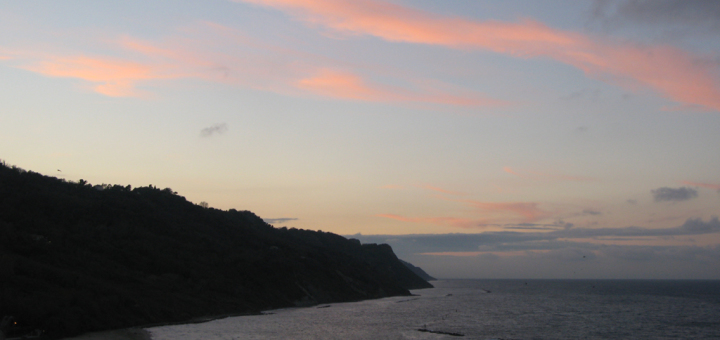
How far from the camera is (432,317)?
9725 cm

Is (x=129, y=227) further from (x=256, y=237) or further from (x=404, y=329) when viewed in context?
(x=404, y=329)

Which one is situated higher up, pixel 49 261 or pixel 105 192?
pixel 105 192

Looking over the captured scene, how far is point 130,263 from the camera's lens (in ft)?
318

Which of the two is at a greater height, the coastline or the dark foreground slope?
the dark foreground slope

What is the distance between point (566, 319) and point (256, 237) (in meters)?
92.3

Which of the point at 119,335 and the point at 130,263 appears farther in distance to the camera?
the point at 130,263

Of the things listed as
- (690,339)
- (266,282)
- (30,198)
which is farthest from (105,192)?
(690,339)

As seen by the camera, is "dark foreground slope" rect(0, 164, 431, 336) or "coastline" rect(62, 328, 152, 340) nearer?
"coastline" rect(62, 328, 152, 340)

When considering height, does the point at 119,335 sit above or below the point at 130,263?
below

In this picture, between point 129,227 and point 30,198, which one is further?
point 129,227

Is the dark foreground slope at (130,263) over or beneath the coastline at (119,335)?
over

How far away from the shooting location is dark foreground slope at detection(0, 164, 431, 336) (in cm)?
6241

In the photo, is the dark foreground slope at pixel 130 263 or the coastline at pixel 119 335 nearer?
the coastline at pixel 119 335

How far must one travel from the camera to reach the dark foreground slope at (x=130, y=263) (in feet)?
205
